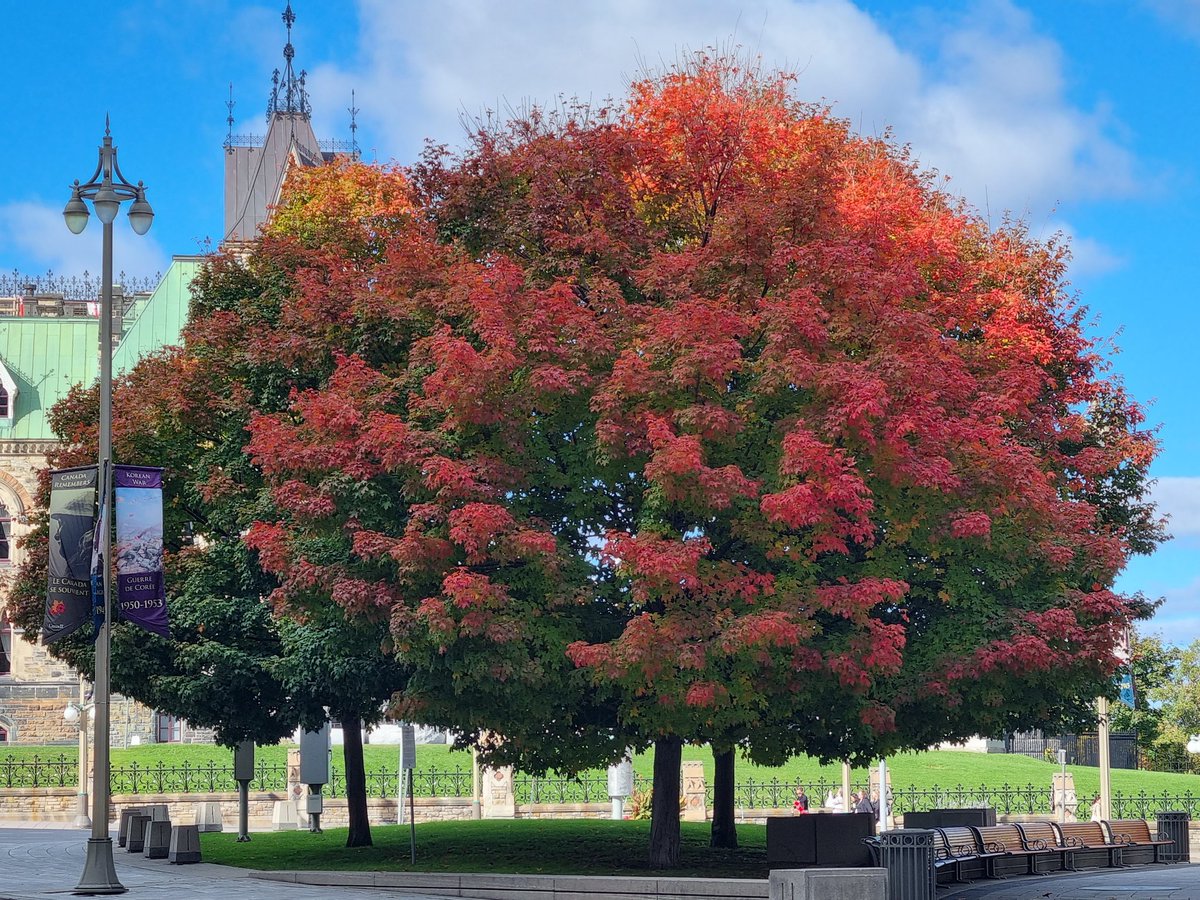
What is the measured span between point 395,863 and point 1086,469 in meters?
13.7

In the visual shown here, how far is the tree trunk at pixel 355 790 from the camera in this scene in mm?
31938

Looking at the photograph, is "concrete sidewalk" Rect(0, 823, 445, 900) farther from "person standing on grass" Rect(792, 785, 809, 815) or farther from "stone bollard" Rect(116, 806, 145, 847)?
"person standing on grass" Rect(792, 785, 809, 815)

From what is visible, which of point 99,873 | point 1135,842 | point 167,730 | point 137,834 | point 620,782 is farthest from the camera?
point 167,730

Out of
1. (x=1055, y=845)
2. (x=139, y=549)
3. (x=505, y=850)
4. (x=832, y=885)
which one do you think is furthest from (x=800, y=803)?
(x=832, y=885)

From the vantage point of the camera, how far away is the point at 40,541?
33.1 meters

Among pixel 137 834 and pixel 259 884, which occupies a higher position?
pixel 259 884

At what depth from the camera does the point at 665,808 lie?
25.6 m

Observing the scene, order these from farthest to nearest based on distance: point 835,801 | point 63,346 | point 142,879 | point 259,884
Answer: point 63,346, point 835,801, point 142,879, point 259,884

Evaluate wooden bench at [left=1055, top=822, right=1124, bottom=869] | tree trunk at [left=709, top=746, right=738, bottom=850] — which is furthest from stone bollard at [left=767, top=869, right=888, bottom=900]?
tree trunk at [left=709, top=746, right=738, bottom=850]

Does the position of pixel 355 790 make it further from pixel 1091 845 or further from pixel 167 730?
pixel 167 730

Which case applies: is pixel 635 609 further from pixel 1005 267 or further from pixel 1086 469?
pixel 1005 267

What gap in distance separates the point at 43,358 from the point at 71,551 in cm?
5708

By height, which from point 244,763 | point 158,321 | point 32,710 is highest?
point 158,321

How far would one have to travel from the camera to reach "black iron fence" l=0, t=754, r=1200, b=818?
47062mm
